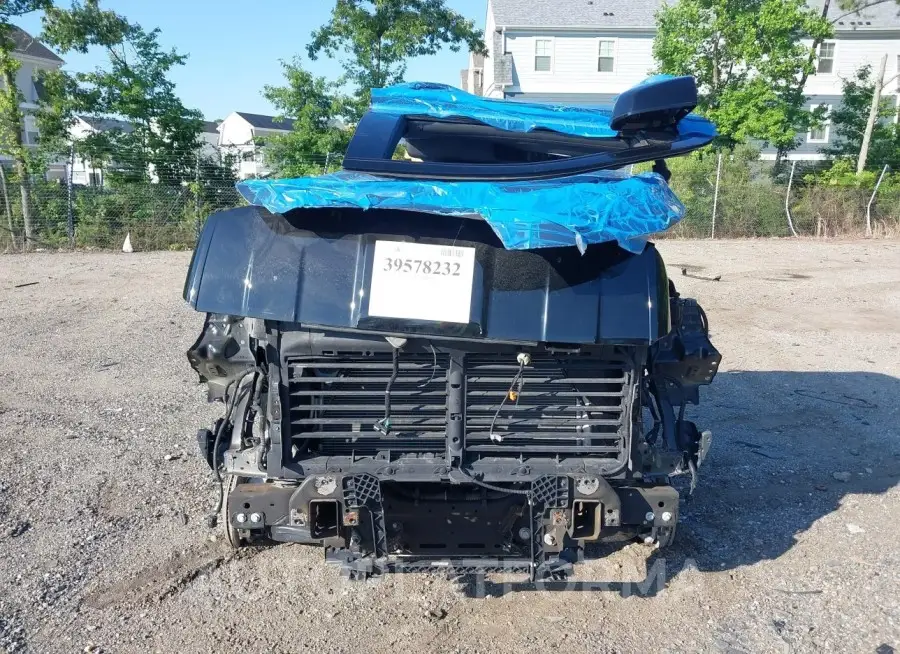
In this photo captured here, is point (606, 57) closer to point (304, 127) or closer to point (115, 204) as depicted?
point (304, 127)

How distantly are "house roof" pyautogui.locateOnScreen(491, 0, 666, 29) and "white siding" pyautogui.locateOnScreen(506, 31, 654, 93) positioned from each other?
432 mm

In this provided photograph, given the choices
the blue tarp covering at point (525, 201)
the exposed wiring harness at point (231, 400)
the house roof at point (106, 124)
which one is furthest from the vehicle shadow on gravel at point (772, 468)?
the house roof at point (106, 124)

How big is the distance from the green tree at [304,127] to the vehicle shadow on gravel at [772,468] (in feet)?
44.3

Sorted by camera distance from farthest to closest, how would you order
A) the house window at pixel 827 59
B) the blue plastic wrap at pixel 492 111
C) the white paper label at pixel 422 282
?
the house window at pixel 827 59 → the blue plastic wrap at pixel 492 111 → the white paper label at pixel 422 282

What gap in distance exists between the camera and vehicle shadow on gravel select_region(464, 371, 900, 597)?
388 cm

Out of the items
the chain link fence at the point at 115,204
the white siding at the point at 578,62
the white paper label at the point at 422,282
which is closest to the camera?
the white paper label at the point at 422,282

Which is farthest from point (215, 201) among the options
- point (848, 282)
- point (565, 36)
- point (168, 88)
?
point (565, 36)

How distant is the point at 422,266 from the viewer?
291 centimetres

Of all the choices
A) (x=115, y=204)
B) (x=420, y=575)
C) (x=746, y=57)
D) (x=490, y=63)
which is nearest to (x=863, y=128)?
(x=746, y=57)

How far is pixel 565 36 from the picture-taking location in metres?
29.8

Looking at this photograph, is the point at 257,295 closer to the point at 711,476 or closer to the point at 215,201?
the point at 711,476

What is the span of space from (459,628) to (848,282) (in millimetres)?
11457

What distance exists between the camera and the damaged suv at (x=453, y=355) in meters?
2.89

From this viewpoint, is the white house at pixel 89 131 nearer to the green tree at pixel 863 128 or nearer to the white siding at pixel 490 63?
the white siding at pixel 490 63
